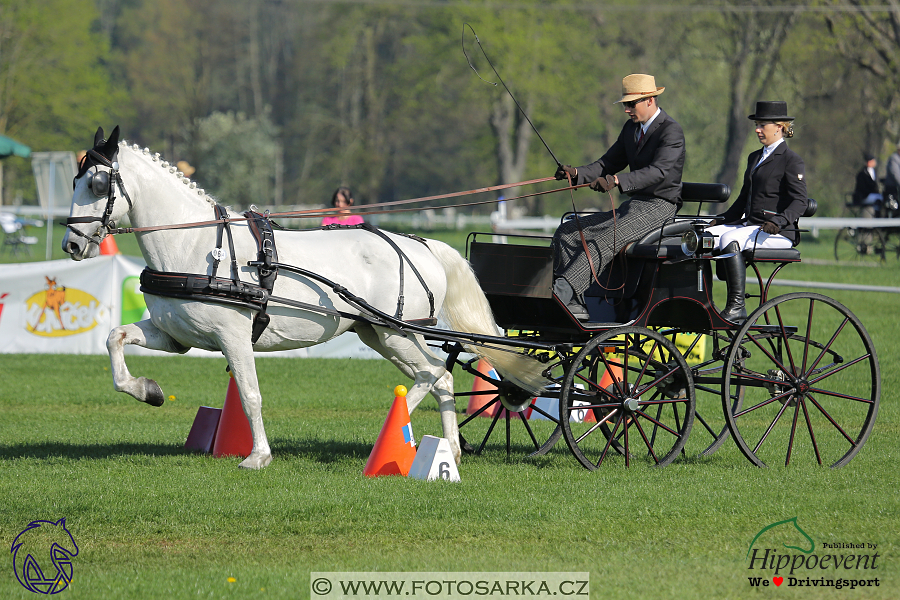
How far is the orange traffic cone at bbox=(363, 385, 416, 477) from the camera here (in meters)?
6.93

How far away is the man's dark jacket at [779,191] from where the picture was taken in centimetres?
727

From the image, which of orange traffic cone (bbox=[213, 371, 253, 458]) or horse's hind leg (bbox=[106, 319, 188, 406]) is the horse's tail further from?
horse's hind leg (bbox=[106, 319, 188, 406])

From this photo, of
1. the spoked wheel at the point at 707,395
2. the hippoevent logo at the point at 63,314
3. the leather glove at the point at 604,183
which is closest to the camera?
the leather glove at the point at 604,183

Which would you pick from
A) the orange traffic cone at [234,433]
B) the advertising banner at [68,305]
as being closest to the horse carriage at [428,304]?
the orange traffic cone at [234,433]

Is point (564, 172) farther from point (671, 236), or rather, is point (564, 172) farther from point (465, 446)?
point (465, 446)

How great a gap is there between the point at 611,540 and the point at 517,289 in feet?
7.38

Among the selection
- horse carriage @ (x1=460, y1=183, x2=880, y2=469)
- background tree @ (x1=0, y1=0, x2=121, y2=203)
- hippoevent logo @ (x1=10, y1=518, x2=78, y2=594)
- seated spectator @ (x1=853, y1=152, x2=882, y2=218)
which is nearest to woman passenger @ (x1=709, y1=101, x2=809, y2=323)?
horse carriage @ (x1=460, y1=183, x2=880, y2=469)

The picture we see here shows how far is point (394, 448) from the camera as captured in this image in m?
6.95

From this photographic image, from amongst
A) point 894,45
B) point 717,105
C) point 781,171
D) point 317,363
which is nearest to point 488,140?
point 717,105

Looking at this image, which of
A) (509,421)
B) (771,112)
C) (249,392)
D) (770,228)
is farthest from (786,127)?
(249,392)

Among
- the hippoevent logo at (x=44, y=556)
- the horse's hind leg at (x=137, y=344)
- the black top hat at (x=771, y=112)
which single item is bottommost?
the hippoevent logo at (x=44, y=556)

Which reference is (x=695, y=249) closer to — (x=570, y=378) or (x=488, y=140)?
(x=570, y=378)

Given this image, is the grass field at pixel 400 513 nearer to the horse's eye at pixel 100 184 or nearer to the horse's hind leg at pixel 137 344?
the horse's hind leg at pixel 137 344

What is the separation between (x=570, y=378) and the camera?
6891mm
